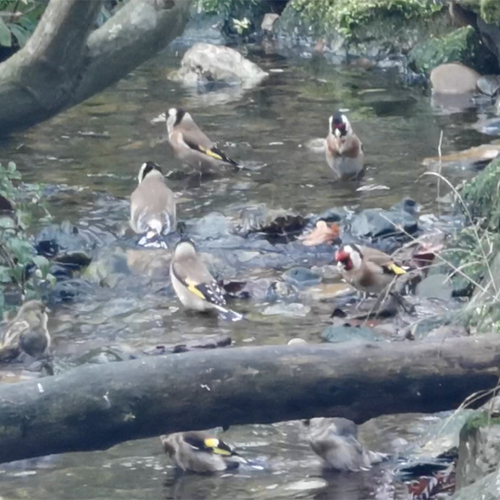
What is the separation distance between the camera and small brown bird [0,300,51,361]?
627cm

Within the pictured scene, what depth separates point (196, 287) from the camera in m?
7.07

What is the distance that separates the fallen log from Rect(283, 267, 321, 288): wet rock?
3.90 m

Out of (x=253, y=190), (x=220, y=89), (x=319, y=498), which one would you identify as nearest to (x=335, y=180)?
(x=253, y=190)

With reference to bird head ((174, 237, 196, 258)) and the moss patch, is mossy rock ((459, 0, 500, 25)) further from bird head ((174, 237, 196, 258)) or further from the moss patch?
the moss patch

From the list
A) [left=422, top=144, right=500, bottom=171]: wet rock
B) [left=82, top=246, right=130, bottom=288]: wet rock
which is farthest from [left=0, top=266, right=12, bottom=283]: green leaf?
[left=422, top=144, right=500, bottom=171]: wet rock

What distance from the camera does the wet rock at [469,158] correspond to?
1006 centimetres

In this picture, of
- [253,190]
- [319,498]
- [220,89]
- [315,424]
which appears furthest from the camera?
[220,89]

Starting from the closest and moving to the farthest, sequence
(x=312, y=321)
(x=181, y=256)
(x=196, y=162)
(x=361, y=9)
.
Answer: (x=312, y=321) → (x=181, y=256) → (x=196, y=162) → (x=361, y=9)

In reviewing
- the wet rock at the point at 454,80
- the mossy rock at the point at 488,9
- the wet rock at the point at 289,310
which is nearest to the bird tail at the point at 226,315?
the wet rock at the point at 289,310

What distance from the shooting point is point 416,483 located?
4680 mm

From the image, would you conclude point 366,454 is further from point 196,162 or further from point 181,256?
point 196,162

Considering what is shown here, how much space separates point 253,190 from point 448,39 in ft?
18.1

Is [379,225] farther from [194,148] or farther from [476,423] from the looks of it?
[476,423]

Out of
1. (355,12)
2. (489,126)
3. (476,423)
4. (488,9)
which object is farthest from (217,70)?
(476,423)
